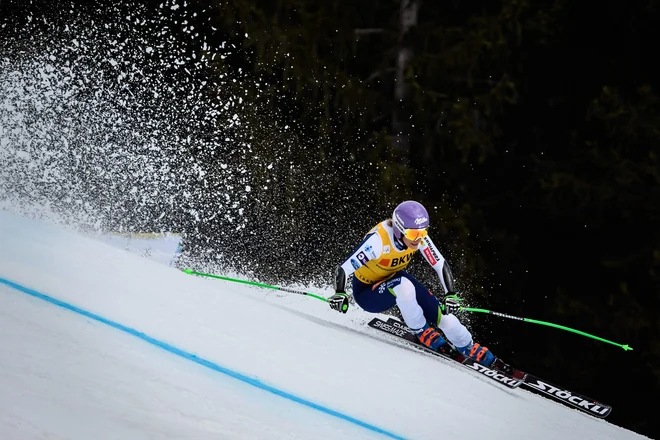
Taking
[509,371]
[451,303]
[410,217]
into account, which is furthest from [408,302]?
[509,371]

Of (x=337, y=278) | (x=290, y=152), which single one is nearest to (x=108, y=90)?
(x=290, y=152)

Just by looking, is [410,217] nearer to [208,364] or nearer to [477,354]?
[477,354]

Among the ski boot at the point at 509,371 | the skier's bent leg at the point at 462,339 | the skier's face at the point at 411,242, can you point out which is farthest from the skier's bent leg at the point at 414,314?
the ski boot at the point at 509,371

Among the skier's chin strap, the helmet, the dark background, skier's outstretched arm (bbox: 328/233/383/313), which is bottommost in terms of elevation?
skier's outstretched arm (bbox: 328/233/383/313)

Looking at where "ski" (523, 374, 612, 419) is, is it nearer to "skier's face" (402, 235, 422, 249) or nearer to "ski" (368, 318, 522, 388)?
"ski" (368, 318, 522, 388)

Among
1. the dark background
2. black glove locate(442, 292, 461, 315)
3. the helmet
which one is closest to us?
the helmet

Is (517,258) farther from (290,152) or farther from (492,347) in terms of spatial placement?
(290,152)

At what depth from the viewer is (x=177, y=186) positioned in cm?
1103

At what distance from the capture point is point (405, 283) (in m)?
5.69

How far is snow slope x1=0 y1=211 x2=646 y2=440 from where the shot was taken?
3.29 metres

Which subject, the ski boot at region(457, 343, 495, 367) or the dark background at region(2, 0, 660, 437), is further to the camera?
the dark background at region(2, 0, 660, 437)

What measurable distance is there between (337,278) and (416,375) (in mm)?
918

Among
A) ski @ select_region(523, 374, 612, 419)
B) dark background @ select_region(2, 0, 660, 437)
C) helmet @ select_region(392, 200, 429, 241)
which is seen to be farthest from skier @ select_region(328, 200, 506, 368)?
dark background @ select_region(2, 0, 660, 437)

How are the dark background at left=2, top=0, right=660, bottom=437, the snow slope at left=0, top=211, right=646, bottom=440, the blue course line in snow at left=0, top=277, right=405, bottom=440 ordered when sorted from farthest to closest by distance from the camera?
the dark background at left=2, top=0, right=660, bottom=437, the blue course line in snow at left=0, top=277, right=405, bottom=440, the snow slope at left=0, top=211, right=646, bottom=440
